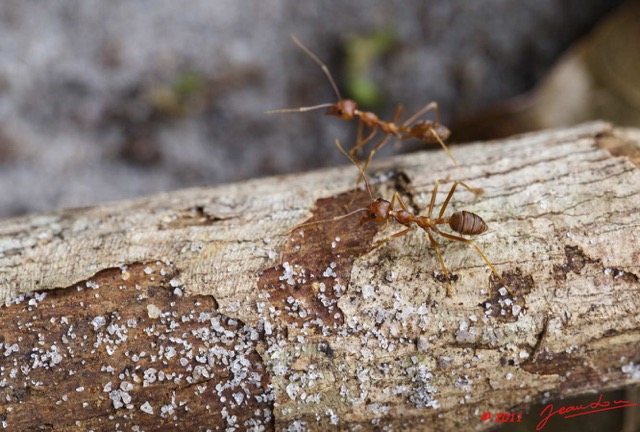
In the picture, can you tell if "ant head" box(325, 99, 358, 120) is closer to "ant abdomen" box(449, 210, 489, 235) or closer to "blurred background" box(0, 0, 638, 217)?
"blurred background" box(0, 0, 638, 217)

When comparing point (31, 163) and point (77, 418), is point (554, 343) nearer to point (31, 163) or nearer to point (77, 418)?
point (77, 418)

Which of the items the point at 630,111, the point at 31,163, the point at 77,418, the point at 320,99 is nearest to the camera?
the point at 77,418

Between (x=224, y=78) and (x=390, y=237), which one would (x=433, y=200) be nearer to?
(x=390, y=237)

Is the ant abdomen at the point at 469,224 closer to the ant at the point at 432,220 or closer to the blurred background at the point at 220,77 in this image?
the ant at the point at 432,220

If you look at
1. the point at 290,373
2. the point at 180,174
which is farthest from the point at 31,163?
the point at 290,373

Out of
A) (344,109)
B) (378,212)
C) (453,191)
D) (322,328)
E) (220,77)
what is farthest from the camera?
(220,77)

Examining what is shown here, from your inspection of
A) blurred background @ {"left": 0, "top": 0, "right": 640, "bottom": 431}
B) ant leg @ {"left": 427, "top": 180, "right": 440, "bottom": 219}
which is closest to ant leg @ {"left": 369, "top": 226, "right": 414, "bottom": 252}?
ant leg @ {"left": 427, "top": 180, "right": 440, "bottom": 219}

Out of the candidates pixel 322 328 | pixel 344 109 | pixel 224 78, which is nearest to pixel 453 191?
pixel 322 328
